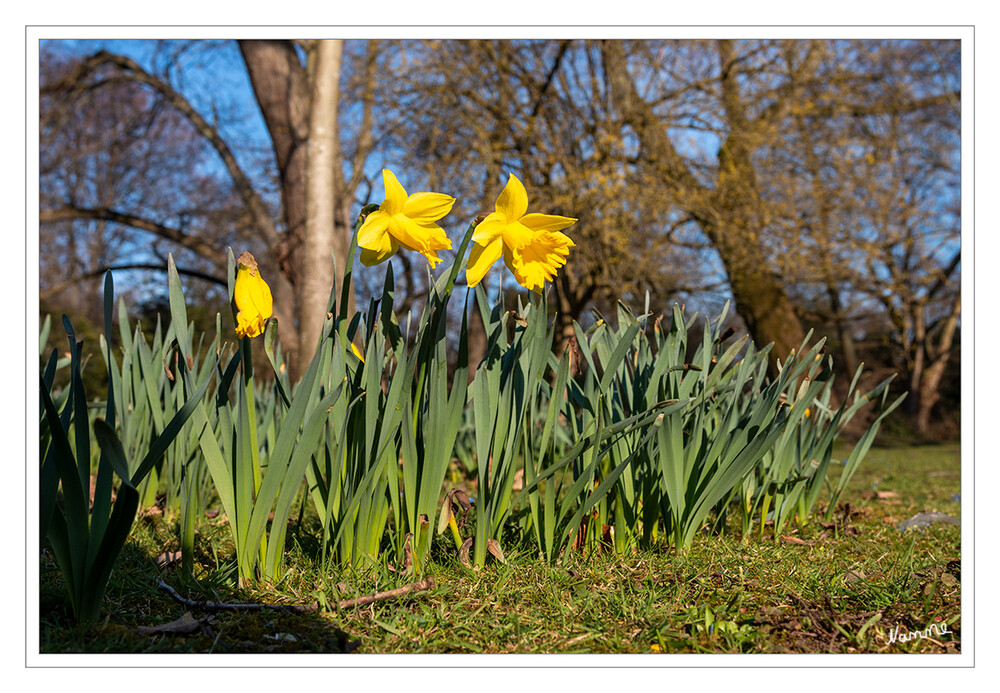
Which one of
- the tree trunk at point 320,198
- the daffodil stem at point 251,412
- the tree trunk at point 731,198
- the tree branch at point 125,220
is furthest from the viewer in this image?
the tree branch at point 125,220

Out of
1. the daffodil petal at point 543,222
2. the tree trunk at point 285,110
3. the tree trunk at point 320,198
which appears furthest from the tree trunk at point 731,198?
the daffodil petal at point 543,222

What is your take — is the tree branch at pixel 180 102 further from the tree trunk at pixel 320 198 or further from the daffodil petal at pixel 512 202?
the daffodil petal at pixel 512 202

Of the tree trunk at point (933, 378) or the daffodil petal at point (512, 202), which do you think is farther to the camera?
the tree trunk at point (933, 378)

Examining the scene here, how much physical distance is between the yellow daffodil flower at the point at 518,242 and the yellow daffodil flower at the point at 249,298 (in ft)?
1.26

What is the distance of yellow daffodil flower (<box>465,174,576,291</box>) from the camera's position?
4.13 ft

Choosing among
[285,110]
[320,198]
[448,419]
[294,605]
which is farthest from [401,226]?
[285,110]

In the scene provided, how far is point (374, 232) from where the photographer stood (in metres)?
1.27

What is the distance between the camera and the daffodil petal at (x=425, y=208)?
4.17 feet

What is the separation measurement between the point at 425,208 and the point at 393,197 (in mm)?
64
